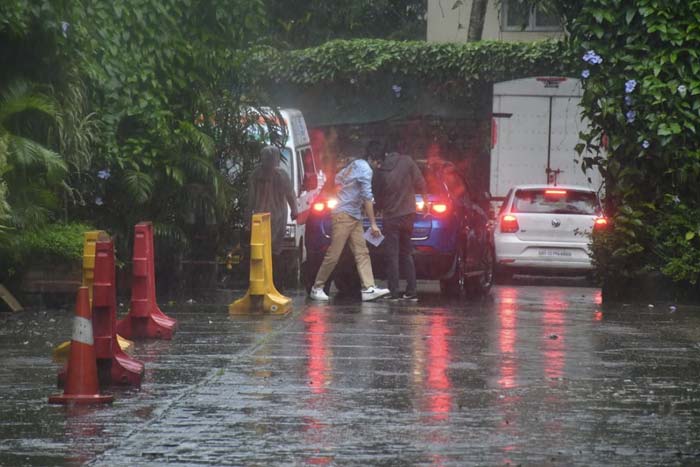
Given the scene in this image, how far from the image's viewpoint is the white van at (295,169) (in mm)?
20864

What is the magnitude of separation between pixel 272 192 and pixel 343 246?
5.17ft

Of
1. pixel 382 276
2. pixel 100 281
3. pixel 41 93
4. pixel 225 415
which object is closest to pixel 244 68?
pixel 382 276

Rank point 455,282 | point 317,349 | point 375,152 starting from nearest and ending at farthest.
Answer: point 317,349, point 375,152, point 455,282

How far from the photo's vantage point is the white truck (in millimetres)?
27859

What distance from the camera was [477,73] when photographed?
34.5 m

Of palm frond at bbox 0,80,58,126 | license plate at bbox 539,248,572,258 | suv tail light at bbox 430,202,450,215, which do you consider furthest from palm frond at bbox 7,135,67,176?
license plate at bbox 539,248,572,258

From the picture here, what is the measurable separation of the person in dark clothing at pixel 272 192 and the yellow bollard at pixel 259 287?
2.88 meters

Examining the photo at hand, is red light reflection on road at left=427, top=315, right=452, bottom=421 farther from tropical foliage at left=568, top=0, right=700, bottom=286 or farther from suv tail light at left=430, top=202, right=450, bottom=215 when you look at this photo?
tropical foliage at left=568, top=0, right=700, bottom=286

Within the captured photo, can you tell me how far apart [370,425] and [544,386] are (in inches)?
79.9

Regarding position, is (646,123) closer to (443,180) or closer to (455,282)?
(443,180)

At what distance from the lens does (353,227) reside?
56.6 feet

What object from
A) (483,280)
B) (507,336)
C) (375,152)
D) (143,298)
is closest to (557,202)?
(483,280)

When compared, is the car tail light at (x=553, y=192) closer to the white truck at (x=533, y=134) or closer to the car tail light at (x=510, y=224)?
the car tail light at (x=510, y=224)

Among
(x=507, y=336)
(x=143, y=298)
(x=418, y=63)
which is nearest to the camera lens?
(x=143, y=298)
